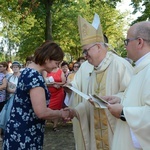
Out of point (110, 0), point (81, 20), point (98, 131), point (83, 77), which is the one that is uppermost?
point (110, 0)

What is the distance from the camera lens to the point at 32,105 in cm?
272

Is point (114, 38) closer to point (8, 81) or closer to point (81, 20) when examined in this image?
point (8, 81)

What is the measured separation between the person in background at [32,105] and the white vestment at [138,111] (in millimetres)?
768

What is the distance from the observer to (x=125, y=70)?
3189 millimetres

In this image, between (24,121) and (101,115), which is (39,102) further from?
(101,115)

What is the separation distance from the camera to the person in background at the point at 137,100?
2146mm

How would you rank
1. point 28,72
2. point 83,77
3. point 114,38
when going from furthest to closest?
point 114,38 < point 83,77 < point 28,72

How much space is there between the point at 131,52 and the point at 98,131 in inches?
53.2

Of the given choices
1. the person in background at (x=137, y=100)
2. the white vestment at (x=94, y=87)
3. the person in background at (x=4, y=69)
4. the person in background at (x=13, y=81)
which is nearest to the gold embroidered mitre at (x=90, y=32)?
the white vestment at (x=94, y=87)

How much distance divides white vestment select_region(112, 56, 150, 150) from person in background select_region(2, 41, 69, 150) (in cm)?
77

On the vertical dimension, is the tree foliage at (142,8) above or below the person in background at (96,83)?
above

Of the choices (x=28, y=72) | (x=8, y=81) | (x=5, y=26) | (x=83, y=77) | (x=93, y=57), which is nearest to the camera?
(x=28, y=72)

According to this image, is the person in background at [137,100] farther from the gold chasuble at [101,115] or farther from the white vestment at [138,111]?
the gold chasuble at [101,115]

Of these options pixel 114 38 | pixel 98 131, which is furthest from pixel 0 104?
pixel 114 38
